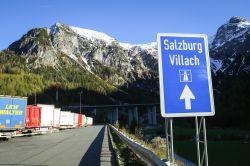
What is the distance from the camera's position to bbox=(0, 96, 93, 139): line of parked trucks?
28.1 metres

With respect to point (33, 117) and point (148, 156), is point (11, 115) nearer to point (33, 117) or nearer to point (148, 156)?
point (33, 117)

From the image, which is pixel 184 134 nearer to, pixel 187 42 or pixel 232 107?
pixel 232 107

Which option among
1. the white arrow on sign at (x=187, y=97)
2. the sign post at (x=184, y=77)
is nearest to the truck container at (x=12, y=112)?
the sign post at (x=184, y=77)

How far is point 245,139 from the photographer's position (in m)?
92.1

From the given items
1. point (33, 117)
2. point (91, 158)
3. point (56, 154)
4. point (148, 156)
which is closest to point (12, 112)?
point (33, 117)

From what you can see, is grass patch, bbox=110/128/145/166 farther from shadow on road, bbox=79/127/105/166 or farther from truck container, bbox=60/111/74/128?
truck container, bbox=60/111/74/128

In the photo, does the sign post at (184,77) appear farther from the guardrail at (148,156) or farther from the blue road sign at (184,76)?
the guardrail at (148,156)

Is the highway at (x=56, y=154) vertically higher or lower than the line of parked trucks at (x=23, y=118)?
lower

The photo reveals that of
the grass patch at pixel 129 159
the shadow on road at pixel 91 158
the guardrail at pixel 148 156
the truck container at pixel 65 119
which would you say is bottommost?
the shadow on road at pixel 91 158

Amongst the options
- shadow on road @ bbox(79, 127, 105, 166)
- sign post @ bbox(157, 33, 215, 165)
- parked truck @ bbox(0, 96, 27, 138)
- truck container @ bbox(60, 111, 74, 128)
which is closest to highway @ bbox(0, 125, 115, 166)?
shadow on road @ bbox(79, 127, 105, 166)

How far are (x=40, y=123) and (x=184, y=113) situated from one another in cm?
3627

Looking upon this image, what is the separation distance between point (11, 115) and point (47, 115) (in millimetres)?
13357

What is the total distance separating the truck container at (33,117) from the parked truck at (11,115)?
4385 mm

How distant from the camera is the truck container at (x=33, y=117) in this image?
35.6 m
